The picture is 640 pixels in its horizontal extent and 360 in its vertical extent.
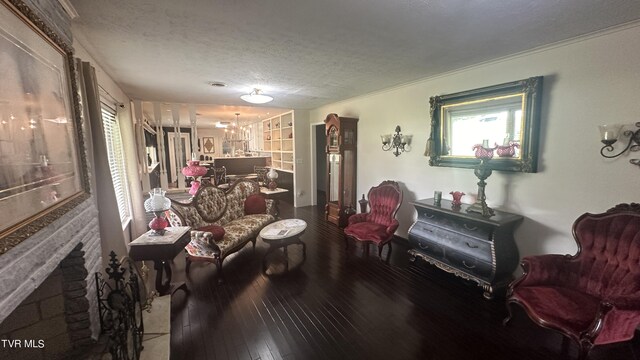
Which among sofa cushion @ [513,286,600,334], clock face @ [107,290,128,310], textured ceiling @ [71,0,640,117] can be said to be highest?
textured ceiling @ [71,0,640,117]

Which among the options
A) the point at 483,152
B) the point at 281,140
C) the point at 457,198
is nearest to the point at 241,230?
the point at 457,198

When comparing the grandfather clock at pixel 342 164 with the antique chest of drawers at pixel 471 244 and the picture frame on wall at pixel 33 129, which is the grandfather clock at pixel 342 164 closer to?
the antique chest of drawers at pixel 471 244

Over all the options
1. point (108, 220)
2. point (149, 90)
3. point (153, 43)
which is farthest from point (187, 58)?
point (149, 90)

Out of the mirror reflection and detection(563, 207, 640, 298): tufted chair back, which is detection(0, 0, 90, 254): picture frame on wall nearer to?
detection(563, 207, 640, 298): tufted chair back

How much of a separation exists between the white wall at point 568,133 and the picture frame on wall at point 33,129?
3702 mm

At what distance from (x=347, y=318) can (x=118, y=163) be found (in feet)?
12.1

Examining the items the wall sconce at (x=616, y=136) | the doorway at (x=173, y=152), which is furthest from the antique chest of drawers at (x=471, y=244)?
the doorway at (x=173, y=152)

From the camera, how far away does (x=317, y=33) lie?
204cm

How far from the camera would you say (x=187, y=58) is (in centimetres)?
259

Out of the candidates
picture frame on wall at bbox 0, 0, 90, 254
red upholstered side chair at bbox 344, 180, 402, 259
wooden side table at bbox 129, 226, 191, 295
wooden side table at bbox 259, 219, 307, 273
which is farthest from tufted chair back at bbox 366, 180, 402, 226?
picture frame on wall at bbox 0, 0, 90, 254

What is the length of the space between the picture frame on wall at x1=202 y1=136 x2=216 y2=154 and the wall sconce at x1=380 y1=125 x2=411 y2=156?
466 inches

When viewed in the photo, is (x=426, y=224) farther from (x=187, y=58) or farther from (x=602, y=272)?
(x=187, y=58)

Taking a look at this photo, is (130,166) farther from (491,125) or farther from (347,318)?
(491,125)

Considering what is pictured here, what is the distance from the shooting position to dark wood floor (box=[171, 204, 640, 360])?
2014 mm
